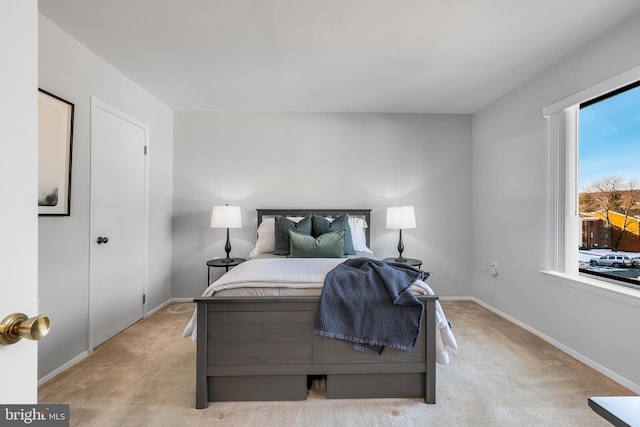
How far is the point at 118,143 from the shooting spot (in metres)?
2.91

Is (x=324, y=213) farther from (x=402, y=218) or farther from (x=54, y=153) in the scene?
(x=54, y=153)

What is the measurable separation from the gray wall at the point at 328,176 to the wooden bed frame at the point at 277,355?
2197 millimetres

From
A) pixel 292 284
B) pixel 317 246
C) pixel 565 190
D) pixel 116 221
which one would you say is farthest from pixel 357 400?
pixel 116 221

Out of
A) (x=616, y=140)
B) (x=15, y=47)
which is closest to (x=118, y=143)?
(x=15, y=47)

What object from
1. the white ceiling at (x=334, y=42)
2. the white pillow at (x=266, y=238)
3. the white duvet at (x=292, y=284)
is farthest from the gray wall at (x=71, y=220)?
the white pillow at (x=266, y=238)

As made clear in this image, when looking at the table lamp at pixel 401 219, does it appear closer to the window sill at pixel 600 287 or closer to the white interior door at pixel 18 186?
the window sill at pixel 600 287

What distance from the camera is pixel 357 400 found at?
6.27 ft

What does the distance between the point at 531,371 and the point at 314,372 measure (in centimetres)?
168

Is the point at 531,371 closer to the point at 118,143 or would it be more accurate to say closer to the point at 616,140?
the point at 616,140

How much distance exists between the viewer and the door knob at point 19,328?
552 mm

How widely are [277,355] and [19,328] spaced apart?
1.49 m

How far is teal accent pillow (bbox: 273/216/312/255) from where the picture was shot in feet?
10.9

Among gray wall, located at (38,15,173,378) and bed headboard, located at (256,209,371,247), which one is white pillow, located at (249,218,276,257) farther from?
gray wall, located at (38,15,173,378)

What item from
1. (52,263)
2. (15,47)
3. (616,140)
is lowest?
(52,263)
